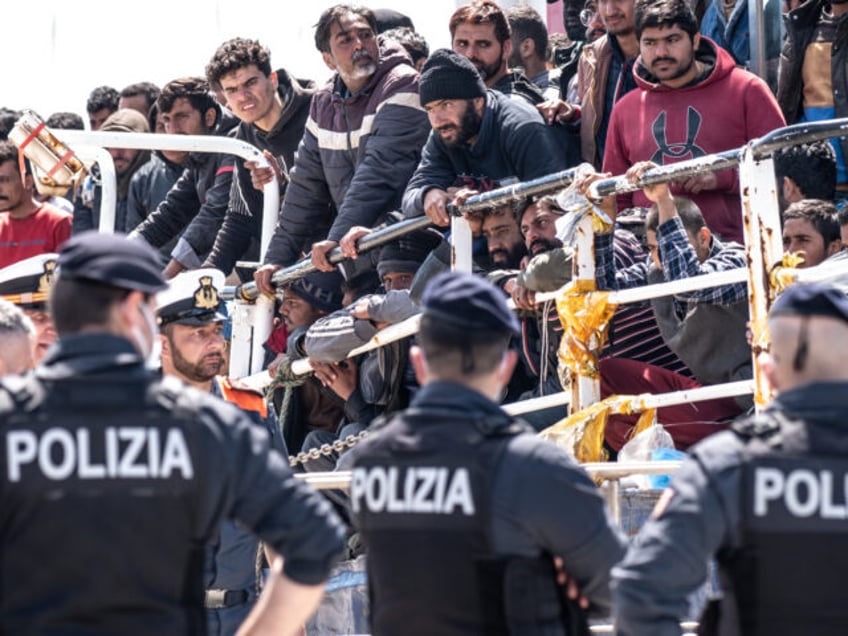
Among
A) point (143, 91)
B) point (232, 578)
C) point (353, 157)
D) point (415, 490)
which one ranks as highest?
point (143, 91)

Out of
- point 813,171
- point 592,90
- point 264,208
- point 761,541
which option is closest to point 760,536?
point 761,541

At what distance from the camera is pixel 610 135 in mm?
7418

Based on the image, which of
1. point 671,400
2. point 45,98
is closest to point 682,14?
point 671,400

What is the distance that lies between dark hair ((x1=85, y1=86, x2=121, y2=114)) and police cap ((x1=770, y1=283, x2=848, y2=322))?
9.24 metres

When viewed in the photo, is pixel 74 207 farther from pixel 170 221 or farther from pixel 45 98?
pixel 45 98

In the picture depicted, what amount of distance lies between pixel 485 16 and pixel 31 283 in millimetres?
2594

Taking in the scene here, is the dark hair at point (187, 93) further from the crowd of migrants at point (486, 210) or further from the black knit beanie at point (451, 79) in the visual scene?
the black knit beanie at point (451, 79)

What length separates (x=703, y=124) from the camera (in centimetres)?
711

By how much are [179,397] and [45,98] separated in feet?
32.6

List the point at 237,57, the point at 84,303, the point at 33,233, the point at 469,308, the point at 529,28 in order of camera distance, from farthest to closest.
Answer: the point at 33,233, the point at 529,28, the point at 237,57, the point at 469,308, the point at 84,303

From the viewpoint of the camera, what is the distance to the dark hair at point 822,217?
21.6 ft

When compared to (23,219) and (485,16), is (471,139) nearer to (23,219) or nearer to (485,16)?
(485,16)

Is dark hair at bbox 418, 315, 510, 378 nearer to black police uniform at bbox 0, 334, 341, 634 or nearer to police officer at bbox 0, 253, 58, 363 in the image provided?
black police uniform at bbox 0, 334, 341, 634

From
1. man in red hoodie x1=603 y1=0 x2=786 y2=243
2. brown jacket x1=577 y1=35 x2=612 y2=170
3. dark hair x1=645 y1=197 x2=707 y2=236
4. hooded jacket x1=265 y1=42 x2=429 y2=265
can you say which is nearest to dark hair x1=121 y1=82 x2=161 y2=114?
hooded jacket x1=265 y1=42 x2=429 y2=265
